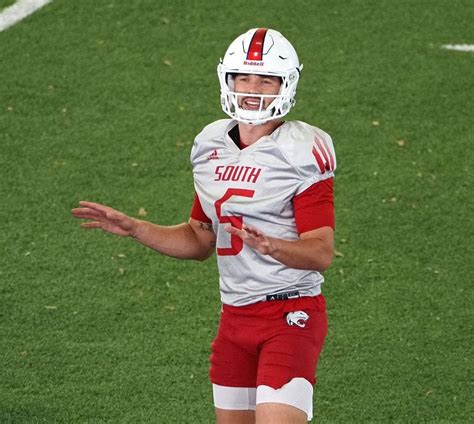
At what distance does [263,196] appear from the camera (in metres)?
5.23

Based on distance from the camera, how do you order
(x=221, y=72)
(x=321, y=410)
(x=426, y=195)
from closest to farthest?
(x=221, y=72), (x=321, y=410), (x=426, y=195)

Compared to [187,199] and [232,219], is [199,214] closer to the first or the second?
[232,219]

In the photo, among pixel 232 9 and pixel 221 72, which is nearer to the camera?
pixel 221 72

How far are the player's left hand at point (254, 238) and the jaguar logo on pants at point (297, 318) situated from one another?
18.0 inches

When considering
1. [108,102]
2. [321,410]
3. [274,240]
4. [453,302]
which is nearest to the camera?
[274,240]

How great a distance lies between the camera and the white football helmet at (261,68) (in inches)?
208

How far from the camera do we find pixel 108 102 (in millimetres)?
9656

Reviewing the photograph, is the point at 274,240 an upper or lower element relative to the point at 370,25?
upper

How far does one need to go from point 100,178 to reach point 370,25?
2.92 m

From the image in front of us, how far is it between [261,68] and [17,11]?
5.81 m

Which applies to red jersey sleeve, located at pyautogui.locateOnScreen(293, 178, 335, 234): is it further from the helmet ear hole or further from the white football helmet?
the helmet ear hole

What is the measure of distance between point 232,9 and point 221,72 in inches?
210

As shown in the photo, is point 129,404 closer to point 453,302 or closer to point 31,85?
point 453,302

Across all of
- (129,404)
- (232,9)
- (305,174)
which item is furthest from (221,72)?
(232,9)
